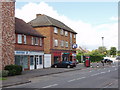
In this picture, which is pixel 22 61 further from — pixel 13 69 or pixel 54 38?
pixel 54 38

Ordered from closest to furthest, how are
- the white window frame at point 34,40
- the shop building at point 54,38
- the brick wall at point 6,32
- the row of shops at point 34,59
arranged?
the brick wall at point 6,32
the row of shops at point 34,59
the white window frame at point 34,40
the shop building at point 54,38

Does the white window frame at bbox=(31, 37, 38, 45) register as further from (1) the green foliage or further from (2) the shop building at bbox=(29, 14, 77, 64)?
(1) the green foliage

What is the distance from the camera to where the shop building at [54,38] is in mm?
42422

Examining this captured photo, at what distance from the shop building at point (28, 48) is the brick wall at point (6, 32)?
377cm

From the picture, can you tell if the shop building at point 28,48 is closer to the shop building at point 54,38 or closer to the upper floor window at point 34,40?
the upper floor window at point 34,40

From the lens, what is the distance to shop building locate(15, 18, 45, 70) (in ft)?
97.1

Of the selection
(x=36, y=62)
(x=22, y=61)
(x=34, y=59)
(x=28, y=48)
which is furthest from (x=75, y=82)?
(x=36, y=62)

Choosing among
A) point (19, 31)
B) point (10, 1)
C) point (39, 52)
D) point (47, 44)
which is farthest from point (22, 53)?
point (47, 44)

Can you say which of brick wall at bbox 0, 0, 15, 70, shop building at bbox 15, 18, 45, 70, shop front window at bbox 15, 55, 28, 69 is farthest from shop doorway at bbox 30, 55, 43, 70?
brick wall at bbox 0, 0, 15, 70

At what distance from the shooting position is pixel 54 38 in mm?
43812

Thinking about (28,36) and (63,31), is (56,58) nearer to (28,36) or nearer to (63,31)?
(63,31)

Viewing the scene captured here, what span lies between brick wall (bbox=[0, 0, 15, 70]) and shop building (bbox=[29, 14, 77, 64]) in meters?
17.3

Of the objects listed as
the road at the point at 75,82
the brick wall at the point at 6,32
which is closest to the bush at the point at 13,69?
the brick wall at the point at 6,32

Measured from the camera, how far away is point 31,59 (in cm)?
3297
